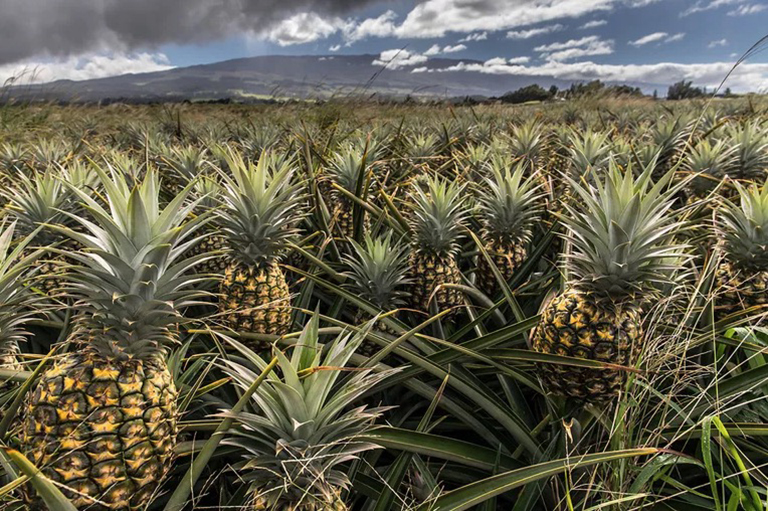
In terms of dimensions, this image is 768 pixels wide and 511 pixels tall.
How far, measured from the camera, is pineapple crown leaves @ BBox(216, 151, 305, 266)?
173 centimetres

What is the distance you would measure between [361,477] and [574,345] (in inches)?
32.3

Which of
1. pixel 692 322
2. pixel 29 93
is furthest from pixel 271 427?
pixel 29 93

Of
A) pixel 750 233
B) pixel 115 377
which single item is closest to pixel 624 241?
pixel 750 233

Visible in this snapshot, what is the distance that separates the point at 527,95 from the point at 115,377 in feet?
68.1

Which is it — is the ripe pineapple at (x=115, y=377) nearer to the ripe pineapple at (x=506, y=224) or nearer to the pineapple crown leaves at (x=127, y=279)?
the pineapple crown leaves at (x=127, y=279)

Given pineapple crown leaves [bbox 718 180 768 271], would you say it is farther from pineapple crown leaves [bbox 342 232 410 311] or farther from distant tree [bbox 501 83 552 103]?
distant tree [bbox 501 83 552 103]

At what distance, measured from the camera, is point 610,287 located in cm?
145

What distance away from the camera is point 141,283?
1.06 metres

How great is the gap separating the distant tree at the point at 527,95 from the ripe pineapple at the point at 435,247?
17394mm

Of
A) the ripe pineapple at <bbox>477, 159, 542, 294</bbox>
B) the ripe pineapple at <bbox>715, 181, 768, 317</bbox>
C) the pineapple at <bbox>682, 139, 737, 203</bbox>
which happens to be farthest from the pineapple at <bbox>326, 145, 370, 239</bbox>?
the pineapple at <bbox>682, 139, 737, 203</bbox>

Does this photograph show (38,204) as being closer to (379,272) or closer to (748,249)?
(379,272)

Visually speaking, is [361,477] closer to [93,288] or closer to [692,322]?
[93,288]

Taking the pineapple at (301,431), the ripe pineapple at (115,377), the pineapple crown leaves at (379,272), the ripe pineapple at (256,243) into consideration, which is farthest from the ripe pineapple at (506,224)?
the ripe pineapple at (115,377)

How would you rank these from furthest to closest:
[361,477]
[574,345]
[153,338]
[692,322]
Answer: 1. [692,322]
2. [574,345]
3. [361,477]
4. [153,338]
